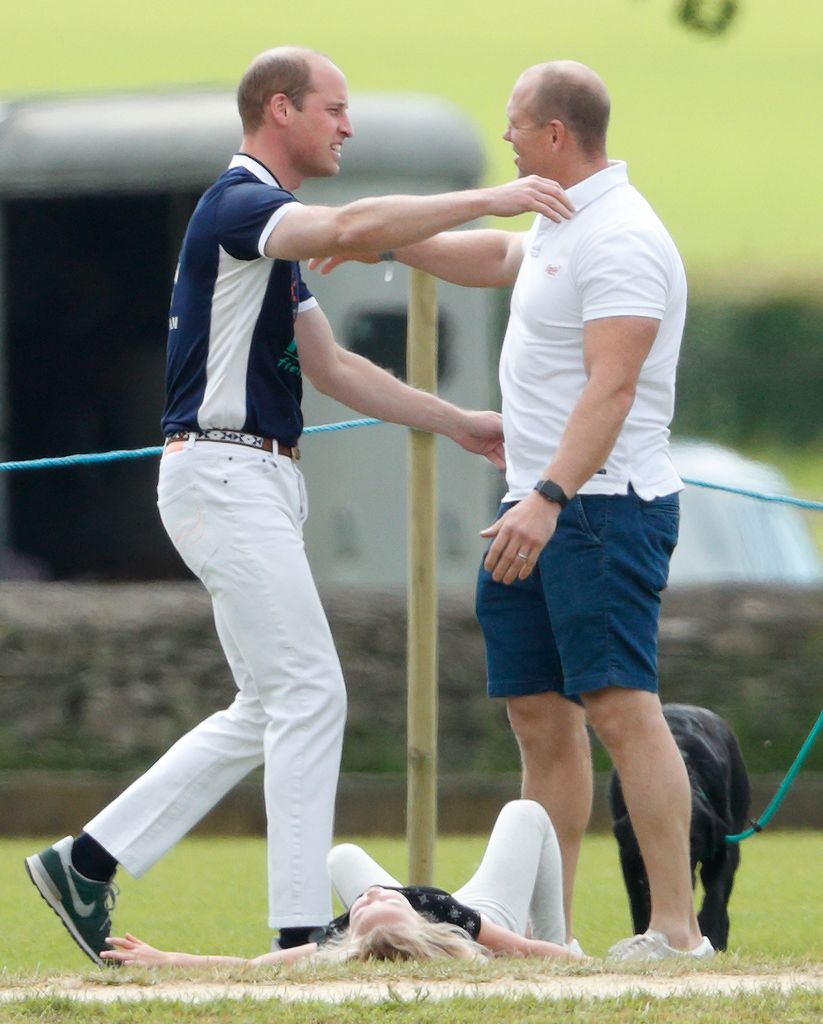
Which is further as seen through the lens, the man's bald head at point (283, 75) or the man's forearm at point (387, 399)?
the man's forearm at point (387, 399)

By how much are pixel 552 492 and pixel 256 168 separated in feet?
3.14

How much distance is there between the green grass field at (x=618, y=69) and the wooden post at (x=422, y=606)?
49.7ft

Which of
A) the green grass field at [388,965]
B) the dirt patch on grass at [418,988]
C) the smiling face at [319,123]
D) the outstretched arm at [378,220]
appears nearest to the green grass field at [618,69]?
the green grass field at [388,965]

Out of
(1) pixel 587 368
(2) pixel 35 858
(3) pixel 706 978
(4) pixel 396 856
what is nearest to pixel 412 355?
(1) pixel 587 368

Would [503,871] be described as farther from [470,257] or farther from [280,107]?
[280,107]

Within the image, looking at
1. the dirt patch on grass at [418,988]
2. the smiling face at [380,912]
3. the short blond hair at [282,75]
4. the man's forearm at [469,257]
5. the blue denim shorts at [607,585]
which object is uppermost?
the short blond hair at [282,75]

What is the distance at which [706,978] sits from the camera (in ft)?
13.7

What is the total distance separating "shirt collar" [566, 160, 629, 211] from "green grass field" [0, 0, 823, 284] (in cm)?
1573

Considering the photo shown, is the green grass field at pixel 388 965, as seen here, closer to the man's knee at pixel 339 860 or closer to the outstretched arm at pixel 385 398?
the man's knee at pixel 339 860

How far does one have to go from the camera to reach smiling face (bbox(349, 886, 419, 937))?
438cm

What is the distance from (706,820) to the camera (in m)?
5.72

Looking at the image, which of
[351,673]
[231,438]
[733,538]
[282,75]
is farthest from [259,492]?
[733,538]

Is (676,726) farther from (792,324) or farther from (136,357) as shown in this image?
(792,324)

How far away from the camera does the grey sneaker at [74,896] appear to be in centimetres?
483
